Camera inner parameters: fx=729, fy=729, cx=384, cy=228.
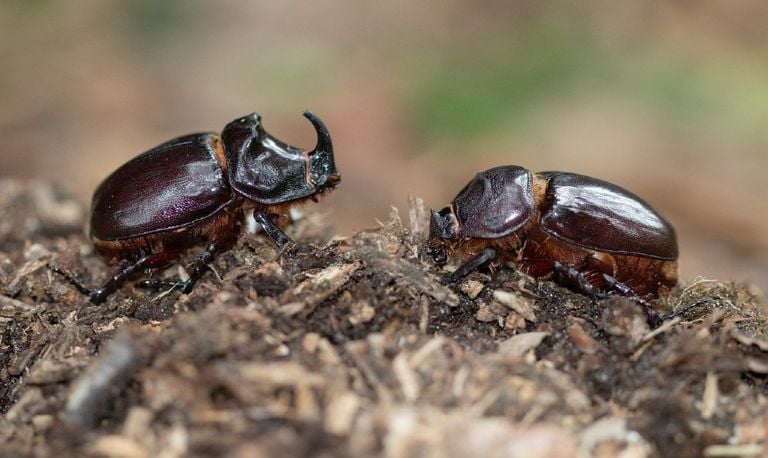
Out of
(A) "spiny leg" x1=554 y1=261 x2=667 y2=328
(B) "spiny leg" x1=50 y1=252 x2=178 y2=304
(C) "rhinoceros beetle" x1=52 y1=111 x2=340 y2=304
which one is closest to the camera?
(A) "spiny leg" x1=554 y1=261 x2=667 y2=328

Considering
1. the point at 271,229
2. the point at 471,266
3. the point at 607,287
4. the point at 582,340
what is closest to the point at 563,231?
the point at 607,287

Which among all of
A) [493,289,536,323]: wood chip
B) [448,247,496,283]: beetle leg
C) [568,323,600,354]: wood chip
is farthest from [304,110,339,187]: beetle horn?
[568,323,600,354]: wood chip

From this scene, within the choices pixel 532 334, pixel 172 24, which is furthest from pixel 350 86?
pixel 532 334

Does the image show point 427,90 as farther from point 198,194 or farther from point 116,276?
point 116,276

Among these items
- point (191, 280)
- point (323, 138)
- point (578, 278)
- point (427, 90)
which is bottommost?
point (427, 90)

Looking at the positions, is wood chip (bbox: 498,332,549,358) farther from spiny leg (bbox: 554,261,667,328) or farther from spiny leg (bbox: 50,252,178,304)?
spiny leg (bbox: 50,252,178,304)

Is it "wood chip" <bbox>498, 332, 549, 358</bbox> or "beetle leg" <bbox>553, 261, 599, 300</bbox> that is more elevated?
"beetle leg" <bbox>553, 261, 599, 300</bbox>

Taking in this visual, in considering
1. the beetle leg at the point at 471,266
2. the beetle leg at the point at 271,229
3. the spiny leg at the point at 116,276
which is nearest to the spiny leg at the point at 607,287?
the beetle leg at the point at 471,266
